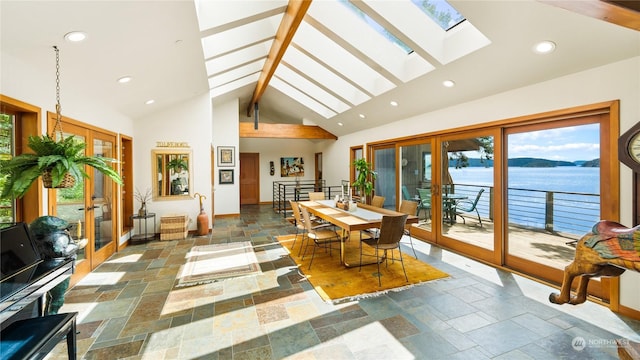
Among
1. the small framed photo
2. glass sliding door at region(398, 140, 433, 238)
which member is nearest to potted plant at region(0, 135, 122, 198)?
glass sliding door at region(398, 140, 433, 238)

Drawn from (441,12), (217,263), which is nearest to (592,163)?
(441,12)

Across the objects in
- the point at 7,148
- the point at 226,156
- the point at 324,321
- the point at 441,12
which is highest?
the point at 441,12

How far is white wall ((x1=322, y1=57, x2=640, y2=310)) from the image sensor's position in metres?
2.44

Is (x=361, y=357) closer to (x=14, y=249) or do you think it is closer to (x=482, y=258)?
(x=14, y=249)

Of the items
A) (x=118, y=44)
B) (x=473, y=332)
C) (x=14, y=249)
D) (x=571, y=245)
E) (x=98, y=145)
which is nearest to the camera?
(x=14, y=249)

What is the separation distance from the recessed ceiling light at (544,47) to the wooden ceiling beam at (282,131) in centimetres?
629

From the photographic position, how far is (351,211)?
428 centimetres

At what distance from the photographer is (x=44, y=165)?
72.3 inches

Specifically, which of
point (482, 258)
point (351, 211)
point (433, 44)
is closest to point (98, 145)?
point (351, 211)

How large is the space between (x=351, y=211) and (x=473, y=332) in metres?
2.29

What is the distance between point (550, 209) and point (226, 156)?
7130 millimetres

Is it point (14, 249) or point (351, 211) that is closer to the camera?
point (14, 249)

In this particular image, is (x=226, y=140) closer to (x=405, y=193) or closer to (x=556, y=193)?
(x=405, y=193)

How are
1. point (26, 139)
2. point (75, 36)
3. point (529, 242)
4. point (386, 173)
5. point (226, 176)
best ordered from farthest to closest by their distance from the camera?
point (226, 176)
point (386, 173)
point (529, 242)
point (26, 139)
point (75, 36)
